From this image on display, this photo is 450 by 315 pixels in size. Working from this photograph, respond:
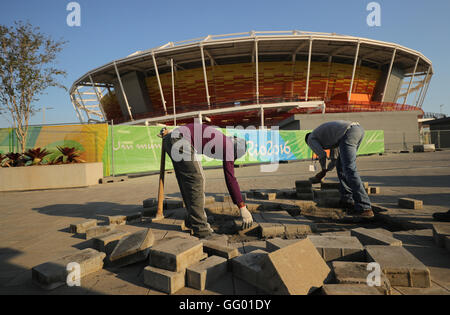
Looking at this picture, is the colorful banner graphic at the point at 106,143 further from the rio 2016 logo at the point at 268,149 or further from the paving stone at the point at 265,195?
the rio 2016 logo at the point at 268,149

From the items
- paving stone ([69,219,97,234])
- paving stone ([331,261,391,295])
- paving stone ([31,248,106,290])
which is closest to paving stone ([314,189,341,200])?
paving stone ([331,261,391,295])

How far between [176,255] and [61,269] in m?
0.95

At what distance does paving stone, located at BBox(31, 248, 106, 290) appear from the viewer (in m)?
1.79

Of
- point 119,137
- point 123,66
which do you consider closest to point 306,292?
point 119,137

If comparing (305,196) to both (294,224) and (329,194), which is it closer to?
(329,194)

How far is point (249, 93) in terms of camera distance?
2836 cm

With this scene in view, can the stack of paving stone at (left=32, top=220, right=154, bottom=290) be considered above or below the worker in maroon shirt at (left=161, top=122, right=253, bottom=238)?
below

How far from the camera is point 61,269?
6.10 feet

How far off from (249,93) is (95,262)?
28.0 metres

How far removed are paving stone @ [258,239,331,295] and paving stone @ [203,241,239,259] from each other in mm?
423

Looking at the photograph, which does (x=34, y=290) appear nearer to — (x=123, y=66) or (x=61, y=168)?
(x=61, y=168)

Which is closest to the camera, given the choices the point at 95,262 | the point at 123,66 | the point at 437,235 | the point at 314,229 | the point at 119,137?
the point at 95,262

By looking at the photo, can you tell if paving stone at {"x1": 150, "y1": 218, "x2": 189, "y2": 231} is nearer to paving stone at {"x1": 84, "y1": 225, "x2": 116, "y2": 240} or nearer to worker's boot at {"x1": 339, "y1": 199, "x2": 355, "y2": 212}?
paving stone at {"x1": 84, "y1": 225, "x2": 116, "y2": 240}

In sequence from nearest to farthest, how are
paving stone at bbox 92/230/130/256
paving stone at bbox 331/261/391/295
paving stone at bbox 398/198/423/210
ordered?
→ paving stone at bbox 331/261/391/295 → paving stone at bbox 92/230/130/256 → paving stone at bbox 398/198/423/210
